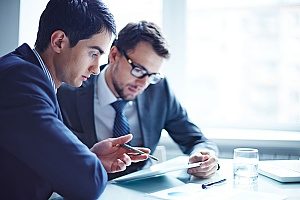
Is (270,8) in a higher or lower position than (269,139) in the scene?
higher

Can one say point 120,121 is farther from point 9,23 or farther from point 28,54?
point 9,23

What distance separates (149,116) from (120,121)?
199 millimetres

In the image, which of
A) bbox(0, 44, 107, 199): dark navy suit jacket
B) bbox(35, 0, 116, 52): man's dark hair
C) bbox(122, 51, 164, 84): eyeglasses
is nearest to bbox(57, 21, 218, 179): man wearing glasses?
bbox(122, 51, 164, 84): eyeglasses

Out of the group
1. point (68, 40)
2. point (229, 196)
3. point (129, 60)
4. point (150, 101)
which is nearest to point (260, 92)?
point (150, 101)

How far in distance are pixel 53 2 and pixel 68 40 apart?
0.44 feet

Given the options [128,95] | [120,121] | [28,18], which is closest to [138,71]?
[128,95]

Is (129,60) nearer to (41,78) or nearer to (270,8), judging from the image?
(41,78)

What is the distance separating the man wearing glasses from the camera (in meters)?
1.62

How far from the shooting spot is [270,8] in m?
2.37

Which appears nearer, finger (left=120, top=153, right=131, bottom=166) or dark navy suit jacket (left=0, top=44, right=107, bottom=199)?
dark navy suit jacket (left=0, top=44, right=107, bottom=199)

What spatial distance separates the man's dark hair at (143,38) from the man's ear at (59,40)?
60 centimetres

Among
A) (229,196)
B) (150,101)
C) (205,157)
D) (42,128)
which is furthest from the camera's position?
(150,101)

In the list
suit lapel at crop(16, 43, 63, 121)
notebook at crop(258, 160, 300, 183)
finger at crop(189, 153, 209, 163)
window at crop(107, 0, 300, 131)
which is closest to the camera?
suit lapel at crop(16, 43, 63, 121)

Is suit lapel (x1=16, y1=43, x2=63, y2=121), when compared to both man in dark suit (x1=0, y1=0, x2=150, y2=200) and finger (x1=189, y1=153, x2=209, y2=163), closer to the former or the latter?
man in dark suit (x1=0, y1=0, x2=150, y2=200)
